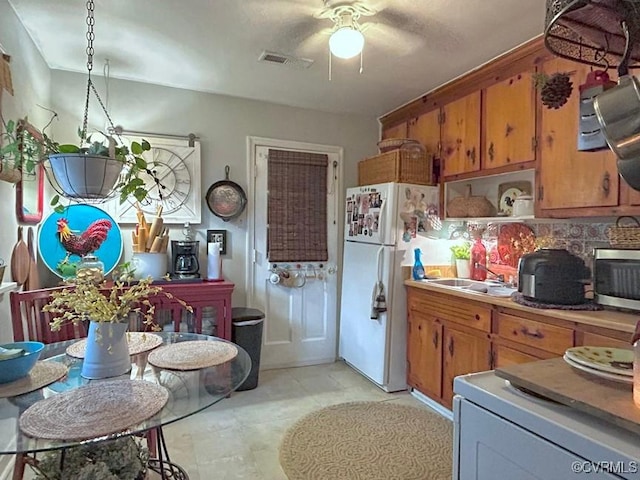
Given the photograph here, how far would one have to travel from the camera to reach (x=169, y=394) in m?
1.32

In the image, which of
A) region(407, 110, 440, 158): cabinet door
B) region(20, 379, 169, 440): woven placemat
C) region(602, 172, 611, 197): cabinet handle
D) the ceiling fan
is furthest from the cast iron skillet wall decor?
region(602, 172, 611, 197): cabinet handle

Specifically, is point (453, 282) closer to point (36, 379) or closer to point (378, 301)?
point (378, 301)

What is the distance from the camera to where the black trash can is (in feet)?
10.4

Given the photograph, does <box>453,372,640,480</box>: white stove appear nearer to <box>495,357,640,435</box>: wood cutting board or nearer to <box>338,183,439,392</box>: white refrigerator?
<box>495,357,640,435</box>: wood cutting board

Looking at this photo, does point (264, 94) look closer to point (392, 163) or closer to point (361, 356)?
point (392, 163)

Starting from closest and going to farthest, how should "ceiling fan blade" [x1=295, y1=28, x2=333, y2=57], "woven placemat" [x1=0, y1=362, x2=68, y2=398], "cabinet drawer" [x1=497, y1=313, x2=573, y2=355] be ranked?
"woven placemat" [x1=0, y1=362, x2=68, y2=398] < "cabinet drawer" [x1=497, y1=313, x2=573, y2=355] < "ceiling fan blade" [x1=295, y1=28, x2=333, y2=57]

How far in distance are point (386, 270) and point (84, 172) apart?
87.2 inches

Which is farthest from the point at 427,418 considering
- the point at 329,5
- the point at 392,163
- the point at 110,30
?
the point at 110,30

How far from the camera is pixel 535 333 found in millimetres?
2164

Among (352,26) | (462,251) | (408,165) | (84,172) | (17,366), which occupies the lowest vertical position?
(17,366)

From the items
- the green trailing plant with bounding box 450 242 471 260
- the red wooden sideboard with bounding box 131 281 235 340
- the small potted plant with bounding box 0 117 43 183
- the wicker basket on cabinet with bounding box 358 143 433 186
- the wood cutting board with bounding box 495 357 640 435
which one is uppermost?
the wicker basket on cabinet with bounding box 358 143 433 186

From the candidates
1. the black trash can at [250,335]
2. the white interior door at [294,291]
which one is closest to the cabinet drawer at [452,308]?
the white interior door at [294,291]

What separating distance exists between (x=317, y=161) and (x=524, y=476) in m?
3.16

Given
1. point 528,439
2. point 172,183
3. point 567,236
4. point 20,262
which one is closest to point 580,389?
point 528,439
